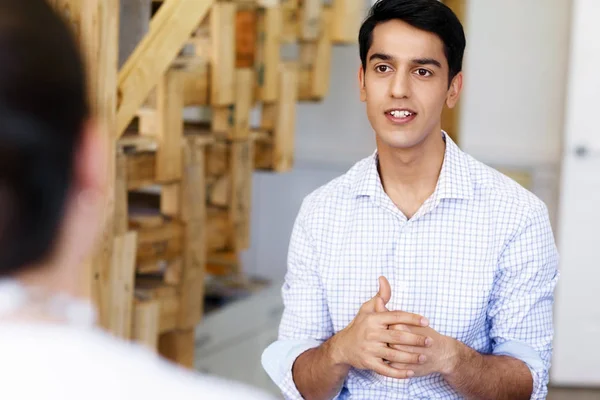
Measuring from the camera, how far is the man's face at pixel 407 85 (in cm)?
193

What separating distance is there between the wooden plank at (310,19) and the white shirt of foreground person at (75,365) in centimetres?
299

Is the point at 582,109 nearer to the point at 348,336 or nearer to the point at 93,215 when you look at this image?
the point at 348,336

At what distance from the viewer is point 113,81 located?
7.74 ft

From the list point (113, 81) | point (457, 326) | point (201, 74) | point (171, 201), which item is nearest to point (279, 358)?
point (457, 326)

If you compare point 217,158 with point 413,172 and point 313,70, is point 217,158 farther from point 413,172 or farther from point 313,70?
point 413,172

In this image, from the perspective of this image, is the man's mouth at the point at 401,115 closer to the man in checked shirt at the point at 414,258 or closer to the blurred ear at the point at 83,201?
the man in checked shirt at the point at 414,258

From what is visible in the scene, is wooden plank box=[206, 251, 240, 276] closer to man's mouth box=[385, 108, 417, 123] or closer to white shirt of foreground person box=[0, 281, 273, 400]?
man's mouth box=[385, 108, 417, 123]

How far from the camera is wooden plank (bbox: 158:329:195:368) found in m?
3.07

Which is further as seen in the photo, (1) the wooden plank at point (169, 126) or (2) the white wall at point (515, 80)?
(2) the white wall at point (515, 80)

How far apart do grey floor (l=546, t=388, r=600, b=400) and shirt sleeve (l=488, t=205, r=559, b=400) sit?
2344 mm

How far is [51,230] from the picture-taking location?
2.24 feet

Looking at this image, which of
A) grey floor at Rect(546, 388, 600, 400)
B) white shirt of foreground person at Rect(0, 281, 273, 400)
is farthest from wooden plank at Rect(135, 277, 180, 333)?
white shirt of foreground person at Rect(0, 281, 273, 400)

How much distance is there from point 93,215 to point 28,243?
7cm

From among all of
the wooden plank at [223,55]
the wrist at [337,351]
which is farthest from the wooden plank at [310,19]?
the wrist at [337,351]
